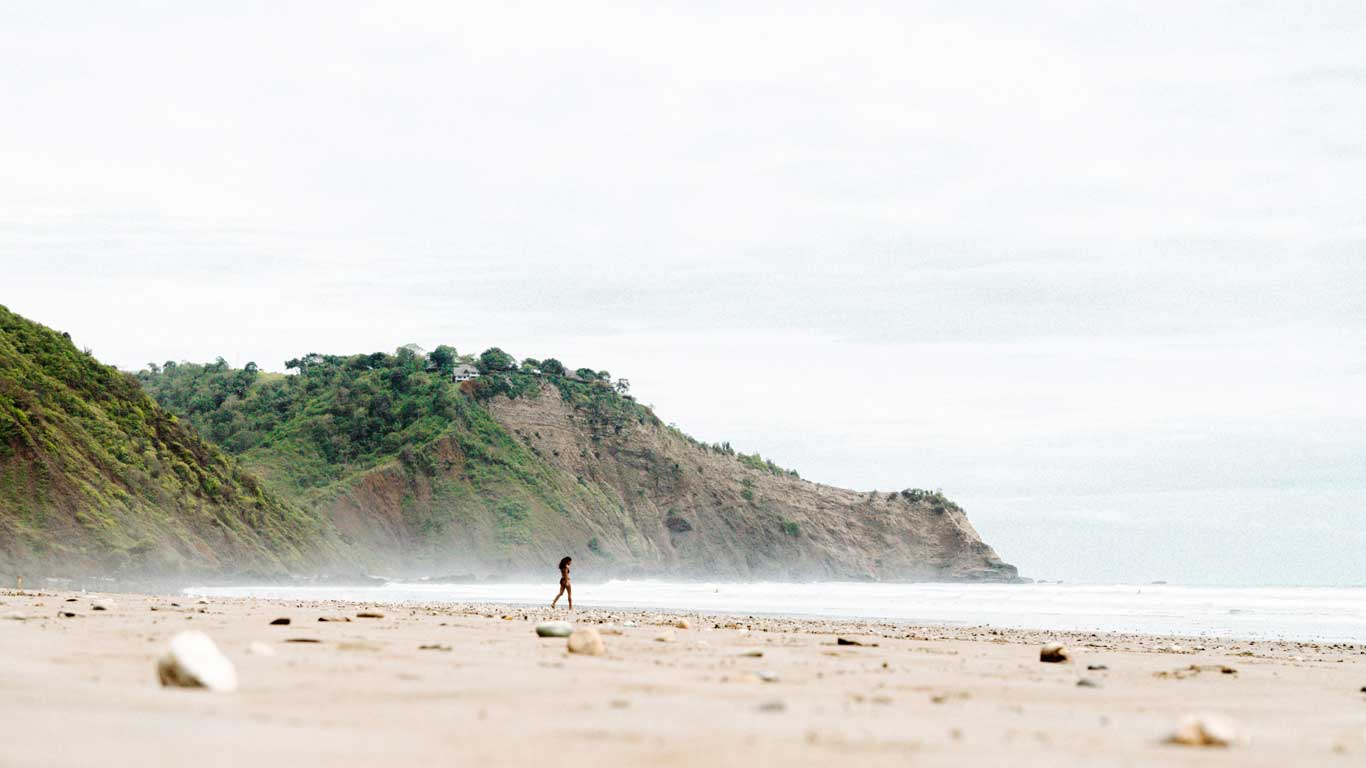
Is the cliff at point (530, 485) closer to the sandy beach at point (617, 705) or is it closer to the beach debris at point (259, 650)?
the sandy beach at point (617, 705)

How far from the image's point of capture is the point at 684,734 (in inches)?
239

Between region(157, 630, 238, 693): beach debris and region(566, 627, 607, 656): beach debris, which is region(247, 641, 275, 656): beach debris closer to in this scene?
region(157, 630, 238, 693): beach debris

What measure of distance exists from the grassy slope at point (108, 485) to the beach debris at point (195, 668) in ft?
147

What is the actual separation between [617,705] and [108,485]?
55303 mm

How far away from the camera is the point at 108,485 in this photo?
5700 centimetres

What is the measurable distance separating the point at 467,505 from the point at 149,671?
98.4 m

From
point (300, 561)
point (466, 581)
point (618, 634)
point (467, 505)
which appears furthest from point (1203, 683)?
point (467, 505)

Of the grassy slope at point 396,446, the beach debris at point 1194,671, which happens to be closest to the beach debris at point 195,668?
the beach debris at point 1194,671

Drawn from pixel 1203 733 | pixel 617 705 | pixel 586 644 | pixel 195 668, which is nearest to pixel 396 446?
pixel 586 644

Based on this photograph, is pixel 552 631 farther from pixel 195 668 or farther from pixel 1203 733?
pixel 1203 733

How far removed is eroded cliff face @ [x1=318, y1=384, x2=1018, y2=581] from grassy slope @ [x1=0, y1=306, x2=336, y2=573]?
25053mm

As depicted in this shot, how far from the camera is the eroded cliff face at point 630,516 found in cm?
10244

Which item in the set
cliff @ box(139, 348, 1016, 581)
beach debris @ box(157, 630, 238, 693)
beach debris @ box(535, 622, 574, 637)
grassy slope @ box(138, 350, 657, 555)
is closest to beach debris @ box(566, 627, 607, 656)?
beach debris @ box(535, 622, 574, 637)

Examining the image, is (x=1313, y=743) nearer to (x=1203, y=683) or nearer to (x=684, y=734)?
(x=684, y=734)
